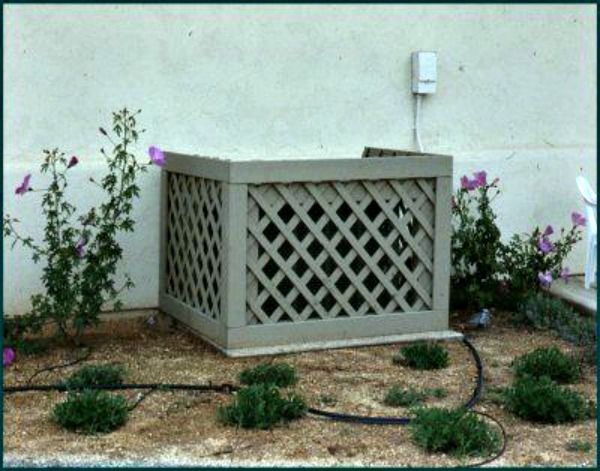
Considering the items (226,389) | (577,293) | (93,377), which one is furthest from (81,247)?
(577,293)

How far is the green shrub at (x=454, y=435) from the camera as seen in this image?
14.9 ft

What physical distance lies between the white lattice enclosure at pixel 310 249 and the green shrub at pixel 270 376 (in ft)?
1.87

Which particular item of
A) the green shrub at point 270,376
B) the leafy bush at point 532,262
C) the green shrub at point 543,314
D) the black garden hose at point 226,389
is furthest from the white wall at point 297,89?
the green shrub at point 270,376

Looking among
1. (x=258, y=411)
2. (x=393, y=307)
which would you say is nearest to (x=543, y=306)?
(x=393, y=307)

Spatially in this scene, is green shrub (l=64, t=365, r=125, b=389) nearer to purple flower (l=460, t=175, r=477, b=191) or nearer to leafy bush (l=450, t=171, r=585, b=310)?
leafy bush (l=450, t=171, r=585, b=310)

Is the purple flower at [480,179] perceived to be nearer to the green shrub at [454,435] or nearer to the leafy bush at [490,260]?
the leafy bush at [490,260]

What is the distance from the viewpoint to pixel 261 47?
7.20 meters

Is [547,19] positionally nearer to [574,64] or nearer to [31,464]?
[574,64]

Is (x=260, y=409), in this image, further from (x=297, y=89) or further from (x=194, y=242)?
(x=297, y=89)

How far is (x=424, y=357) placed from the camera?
19.5ft

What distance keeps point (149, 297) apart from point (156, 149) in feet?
3.52

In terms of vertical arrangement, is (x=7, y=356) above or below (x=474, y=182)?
below

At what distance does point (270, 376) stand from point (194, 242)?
1.33 metres

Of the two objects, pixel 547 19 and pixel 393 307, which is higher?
pixel 547 19
